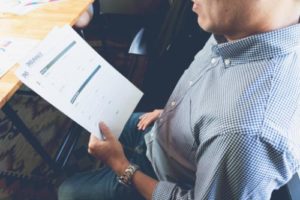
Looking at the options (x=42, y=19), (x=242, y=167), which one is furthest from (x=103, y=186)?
(x=42, y=19)

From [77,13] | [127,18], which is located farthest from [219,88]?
[127,18]

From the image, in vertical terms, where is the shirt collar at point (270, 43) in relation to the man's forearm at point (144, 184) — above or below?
above

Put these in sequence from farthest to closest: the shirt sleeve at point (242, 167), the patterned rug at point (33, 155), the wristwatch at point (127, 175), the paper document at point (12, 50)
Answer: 1. the patterned rug at point (33, 155)
2. the paper document at point (12, 50)
3. the wristwatch at point (127, 175)
4. the shirt sleeve at point (242, 167)

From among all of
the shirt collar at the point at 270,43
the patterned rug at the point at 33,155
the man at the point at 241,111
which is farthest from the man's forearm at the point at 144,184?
the patterned rug at the point at 33,155

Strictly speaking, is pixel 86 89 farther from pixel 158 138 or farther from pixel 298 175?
pixel 298 175

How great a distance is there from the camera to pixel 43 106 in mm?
1927

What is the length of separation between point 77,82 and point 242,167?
533 millimetres

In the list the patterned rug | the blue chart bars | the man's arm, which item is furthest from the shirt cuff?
the patterned rug

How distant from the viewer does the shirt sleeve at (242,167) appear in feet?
1.75

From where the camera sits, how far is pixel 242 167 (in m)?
0.54

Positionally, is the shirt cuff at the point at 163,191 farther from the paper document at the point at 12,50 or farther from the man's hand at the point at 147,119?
the paper document at the point at 12,50

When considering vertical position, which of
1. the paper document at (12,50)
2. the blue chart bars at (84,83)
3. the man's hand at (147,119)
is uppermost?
the paper document at (12,50)

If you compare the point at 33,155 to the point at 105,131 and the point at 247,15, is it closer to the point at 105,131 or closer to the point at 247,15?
the point at 105,131

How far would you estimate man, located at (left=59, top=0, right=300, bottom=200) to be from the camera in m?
0.54
